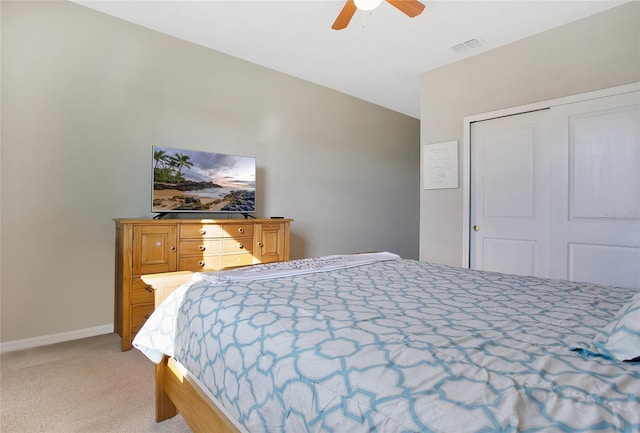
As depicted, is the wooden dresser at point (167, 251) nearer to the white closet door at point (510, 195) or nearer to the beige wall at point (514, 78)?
the beige wall at point (514, 78)

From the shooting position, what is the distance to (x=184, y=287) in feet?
4.44

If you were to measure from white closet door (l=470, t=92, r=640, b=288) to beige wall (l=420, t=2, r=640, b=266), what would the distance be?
6.4 inches

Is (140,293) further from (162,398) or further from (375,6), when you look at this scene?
(375,6)

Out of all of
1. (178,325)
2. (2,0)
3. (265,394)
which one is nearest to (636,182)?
(265,394)

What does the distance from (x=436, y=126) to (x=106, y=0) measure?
3260 mm

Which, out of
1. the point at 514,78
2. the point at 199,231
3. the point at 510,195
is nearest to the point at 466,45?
the point at 514,78

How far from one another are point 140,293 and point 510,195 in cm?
334

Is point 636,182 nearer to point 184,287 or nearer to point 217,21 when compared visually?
point 184,287

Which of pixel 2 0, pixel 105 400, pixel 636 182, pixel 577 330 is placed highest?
pixel 2 0

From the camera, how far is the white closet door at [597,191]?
8.11ft

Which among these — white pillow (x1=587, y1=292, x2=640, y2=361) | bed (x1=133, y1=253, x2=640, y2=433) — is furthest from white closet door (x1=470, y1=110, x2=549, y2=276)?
white pillow (x1=587, y1=292, x2=640, y2=361)

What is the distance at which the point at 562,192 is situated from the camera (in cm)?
277

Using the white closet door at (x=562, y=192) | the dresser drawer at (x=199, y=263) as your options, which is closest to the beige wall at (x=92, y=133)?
the dresser drawer at (x=199, y=263)

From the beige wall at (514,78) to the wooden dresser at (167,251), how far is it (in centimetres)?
188
